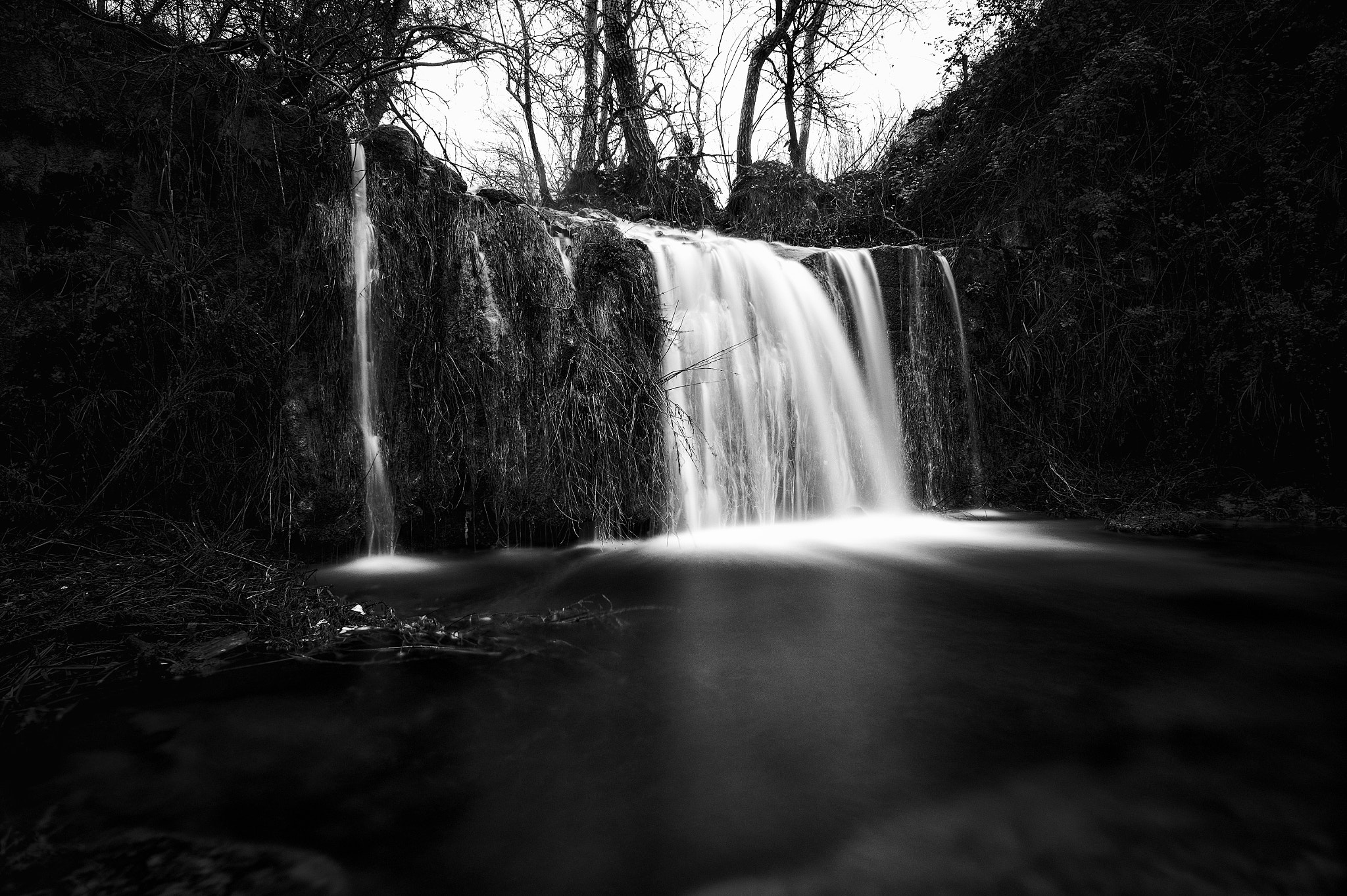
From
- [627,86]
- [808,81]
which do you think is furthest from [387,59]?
[808,81]

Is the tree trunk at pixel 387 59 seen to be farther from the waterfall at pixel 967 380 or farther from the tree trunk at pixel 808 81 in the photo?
the tree trunk at pixel 808 81

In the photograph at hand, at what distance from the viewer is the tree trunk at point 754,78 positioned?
1098 cm

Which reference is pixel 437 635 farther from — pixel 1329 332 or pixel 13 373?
pixel 1329 332

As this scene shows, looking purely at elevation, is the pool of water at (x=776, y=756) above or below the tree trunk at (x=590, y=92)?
below

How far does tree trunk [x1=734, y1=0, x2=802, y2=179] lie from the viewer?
11.0 meters

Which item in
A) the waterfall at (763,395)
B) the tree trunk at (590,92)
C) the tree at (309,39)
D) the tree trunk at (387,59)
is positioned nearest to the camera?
the tree at (309,39)

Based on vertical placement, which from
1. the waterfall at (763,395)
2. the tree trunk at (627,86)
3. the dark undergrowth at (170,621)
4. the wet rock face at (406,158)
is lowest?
the dark undergrowth at (170,621)

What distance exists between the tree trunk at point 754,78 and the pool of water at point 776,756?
375 inches

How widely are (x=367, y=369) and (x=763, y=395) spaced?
3090mm

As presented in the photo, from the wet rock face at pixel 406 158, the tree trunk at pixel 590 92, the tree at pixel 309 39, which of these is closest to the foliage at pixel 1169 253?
the tree trunk at pixel 590 92

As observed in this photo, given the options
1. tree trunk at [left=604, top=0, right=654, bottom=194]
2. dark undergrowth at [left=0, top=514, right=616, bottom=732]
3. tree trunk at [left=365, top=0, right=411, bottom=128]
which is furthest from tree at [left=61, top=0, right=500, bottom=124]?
dark undergrowth at [left=0, top=514, right=616, bottom=732]

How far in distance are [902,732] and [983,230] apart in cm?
681

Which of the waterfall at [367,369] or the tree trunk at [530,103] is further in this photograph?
the tree trunk at [530,103]

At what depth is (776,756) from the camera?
2.05m
